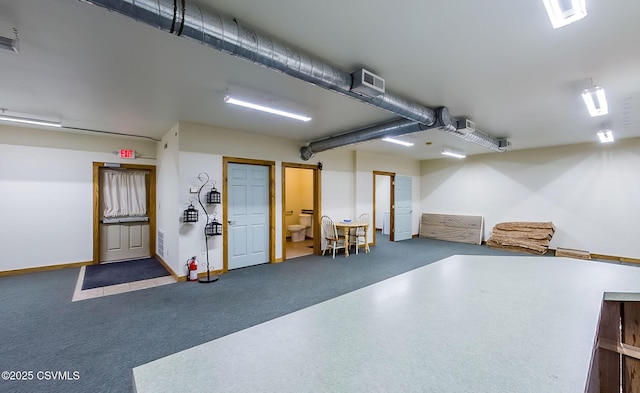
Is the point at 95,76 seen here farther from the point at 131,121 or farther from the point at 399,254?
the point at 399,254

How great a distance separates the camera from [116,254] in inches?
233

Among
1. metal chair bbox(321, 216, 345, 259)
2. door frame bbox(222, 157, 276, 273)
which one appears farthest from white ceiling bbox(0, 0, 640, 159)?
metal chair bbox(321, 216, 345, 259)

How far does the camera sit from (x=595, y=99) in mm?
3102

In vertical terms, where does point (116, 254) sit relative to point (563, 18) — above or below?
below

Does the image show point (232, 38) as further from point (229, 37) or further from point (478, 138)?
point (478, 138)

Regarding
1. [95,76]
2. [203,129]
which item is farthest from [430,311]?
[203,129]

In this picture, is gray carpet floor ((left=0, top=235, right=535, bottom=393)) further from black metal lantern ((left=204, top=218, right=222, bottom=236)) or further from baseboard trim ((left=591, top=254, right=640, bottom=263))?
baseboard trim ((left=591, top=254, right=640, bottom=263))

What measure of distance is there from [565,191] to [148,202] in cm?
1020

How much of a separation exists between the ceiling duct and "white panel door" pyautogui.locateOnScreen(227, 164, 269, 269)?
317 centimetres

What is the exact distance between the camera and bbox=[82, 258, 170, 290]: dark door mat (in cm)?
445

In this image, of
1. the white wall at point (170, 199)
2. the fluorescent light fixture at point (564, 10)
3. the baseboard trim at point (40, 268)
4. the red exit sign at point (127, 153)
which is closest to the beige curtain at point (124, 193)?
the red exit sign at point (127, 153)

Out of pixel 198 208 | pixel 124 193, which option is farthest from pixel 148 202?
pixel 198 208

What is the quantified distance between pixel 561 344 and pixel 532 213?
7.75m

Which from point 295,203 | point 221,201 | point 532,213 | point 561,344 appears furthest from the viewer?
point 295,203
